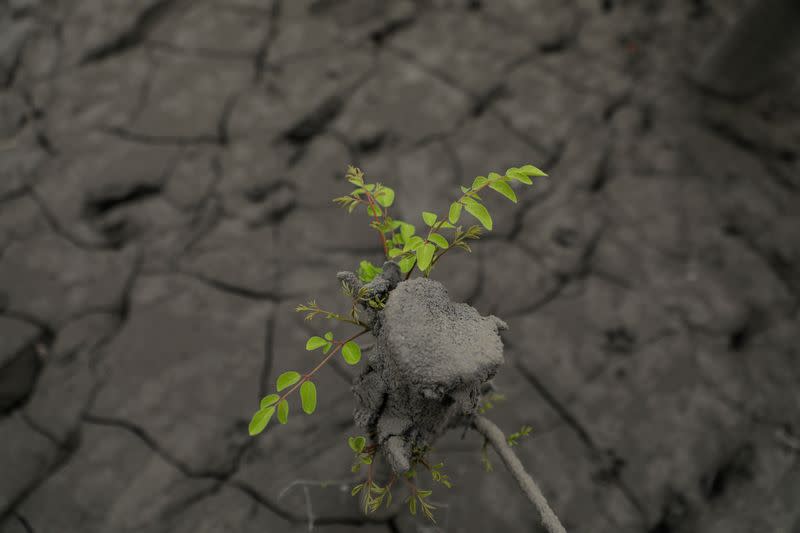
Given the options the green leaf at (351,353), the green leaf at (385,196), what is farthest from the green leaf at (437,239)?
the green leaf at (351,353)

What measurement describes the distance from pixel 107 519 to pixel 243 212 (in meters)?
1.06

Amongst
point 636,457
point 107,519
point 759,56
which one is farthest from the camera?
point 759,56

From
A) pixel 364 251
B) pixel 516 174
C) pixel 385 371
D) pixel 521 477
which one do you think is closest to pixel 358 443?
pixel 385 371

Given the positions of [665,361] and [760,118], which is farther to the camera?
[760,118]

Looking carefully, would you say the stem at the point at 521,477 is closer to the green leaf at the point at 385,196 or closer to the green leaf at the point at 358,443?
the green leaf at the point at 358,443

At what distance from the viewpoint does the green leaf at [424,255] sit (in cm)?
98

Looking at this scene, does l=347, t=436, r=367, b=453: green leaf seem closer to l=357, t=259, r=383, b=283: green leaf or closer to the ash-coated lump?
the ash-coated lump

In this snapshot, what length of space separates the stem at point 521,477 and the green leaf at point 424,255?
0.41 meters

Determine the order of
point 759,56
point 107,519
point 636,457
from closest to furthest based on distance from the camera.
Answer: point 107,519
point 636,457
point 759,56

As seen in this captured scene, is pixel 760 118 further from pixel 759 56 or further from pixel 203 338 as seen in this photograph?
pixel 203 338

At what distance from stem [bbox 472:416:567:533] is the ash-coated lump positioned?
11 centimetres

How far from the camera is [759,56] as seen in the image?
229 cm

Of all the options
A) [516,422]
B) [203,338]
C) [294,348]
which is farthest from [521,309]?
[203,338]

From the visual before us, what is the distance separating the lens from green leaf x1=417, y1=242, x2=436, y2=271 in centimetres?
98
